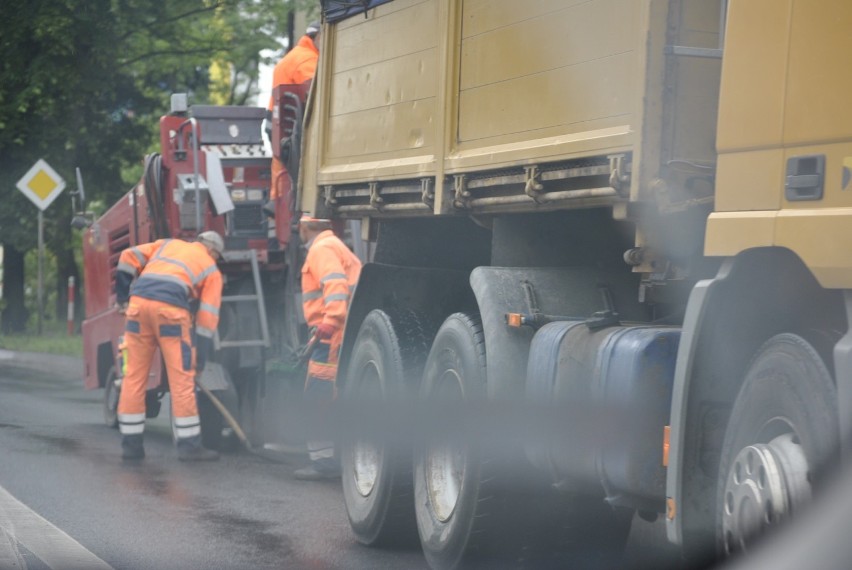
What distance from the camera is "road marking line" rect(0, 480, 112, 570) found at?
6.70m

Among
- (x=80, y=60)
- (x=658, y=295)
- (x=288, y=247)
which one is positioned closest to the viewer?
(x=658, y=295)

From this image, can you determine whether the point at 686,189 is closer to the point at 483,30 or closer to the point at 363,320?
the point at 483,30

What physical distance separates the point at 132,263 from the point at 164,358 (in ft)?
2.37

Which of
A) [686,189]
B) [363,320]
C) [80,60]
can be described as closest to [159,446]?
[363,320]

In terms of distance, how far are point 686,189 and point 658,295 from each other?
0.65 meters

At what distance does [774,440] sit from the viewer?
446 cm

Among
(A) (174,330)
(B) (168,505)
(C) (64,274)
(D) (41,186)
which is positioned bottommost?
(C) (64,274)

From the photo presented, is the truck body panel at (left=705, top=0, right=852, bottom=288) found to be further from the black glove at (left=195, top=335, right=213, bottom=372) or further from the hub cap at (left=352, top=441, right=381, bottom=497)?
the black glove at (left=195, top=335, right=213, bottom=372)

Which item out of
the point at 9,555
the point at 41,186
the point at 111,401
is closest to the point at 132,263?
the point at 111,401

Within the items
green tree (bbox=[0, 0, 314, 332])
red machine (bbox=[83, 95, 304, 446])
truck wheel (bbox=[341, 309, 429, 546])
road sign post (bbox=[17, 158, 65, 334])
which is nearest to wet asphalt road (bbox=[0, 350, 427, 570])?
truck wheel (bbox=[341, 309, 429, 546])

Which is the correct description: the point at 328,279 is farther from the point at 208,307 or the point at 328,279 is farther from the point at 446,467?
the point at 446,467

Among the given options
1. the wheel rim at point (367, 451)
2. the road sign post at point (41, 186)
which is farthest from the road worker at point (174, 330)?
the road sign post at point (41, 186)

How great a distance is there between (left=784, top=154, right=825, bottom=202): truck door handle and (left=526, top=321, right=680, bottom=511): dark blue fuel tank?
3.27ft

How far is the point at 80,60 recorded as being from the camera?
77.6 ft
